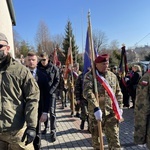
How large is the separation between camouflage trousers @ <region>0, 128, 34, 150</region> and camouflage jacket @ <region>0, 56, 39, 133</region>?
0.06 meters

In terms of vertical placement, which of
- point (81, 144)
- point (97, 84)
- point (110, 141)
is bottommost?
point (81, 144)

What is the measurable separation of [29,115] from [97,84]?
1867 millimetres

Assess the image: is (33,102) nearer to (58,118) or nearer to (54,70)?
(54,70)

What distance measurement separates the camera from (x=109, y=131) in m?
4.62

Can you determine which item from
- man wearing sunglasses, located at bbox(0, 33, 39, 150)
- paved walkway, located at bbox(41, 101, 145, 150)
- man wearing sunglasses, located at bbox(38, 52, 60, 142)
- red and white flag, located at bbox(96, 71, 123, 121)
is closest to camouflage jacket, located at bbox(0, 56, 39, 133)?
man wearing sunglasses, located at bbox(0, 33, 39, 150)

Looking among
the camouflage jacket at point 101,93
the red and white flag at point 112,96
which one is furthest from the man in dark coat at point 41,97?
the red and white flag at point 112,96

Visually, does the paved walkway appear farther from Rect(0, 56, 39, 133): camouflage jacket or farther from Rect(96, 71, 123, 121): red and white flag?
Rect(0, 56, 39, 133): camouflage jacket

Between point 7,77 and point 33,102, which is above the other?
point 7,77

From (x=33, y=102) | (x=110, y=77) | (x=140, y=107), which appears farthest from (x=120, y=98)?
(x=33, y=102)

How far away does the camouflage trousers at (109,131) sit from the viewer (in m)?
4.58

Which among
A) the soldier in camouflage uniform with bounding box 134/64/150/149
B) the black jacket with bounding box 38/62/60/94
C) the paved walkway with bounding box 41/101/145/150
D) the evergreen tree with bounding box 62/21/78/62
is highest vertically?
the evergreen tree with bounding box 62/21/78/62

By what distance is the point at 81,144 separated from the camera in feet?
20.7

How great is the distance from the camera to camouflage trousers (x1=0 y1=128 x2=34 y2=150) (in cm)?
312

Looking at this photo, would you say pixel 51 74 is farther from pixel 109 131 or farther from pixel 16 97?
pixel 16 97
